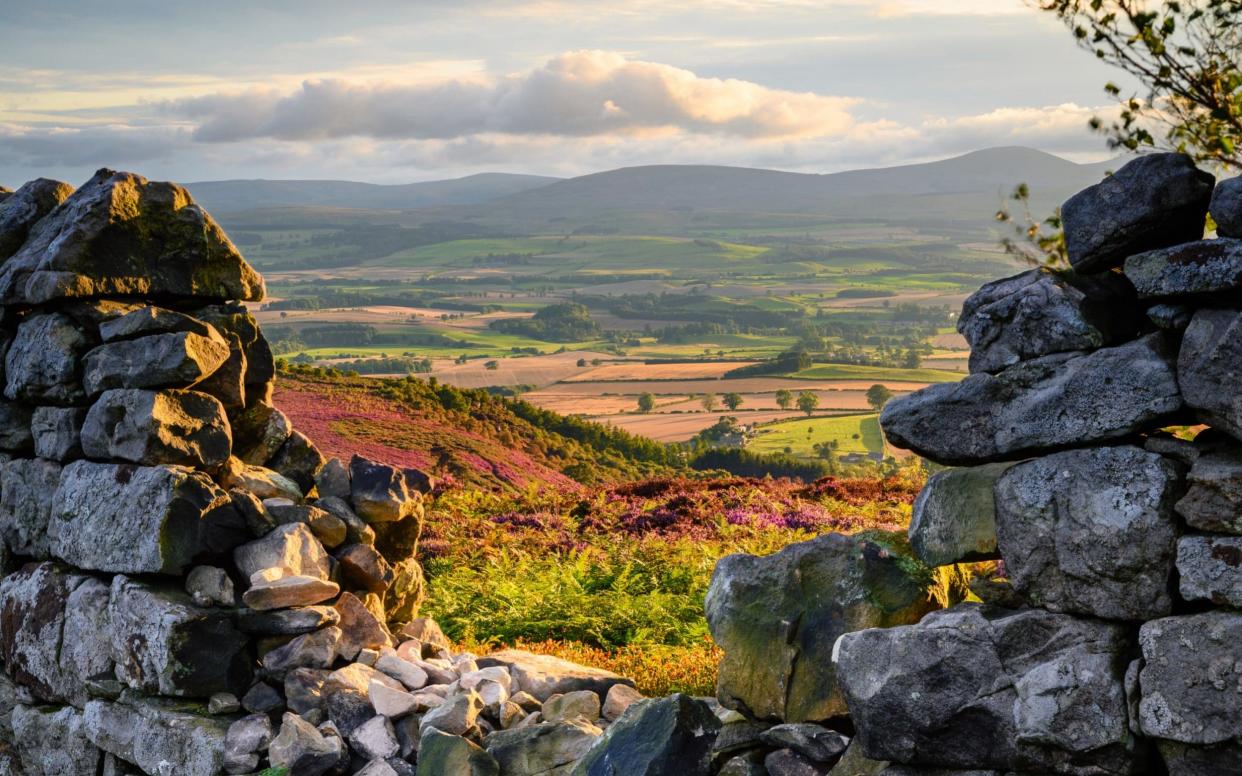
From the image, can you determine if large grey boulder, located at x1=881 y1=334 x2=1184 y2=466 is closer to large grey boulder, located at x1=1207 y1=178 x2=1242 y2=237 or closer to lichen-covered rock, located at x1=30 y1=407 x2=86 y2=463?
large grey boulder, located at x1=1207 y1=178 x2=1242 y2=237

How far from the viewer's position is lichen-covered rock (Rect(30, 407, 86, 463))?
506 inches

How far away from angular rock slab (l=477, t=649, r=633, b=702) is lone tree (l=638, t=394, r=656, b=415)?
58472mm

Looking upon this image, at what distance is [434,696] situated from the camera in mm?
11477

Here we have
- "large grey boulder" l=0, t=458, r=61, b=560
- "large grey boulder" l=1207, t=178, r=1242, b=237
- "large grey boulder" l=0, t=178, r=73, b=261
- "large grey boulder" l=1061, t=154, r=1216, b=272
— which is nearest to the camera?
"large grey boulder" l=1207, t=178, r=1242, b=237

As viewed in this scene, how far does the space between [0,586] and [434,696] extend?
612cm

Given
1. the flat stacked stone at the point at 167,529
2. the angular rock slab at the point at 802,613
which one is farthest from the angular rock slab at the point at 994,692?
the flat stacked stone at the point at 167,529

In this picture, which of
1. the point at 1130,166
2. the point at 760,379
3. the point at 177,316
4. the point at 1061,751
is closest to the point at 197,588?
the point at 177,316

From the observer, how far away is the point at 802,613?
9.27 m

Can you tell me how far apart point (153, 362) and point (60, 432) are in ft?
5.84

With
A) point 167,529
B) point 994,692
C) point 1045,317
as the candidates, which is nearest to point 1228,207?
point 1045,317

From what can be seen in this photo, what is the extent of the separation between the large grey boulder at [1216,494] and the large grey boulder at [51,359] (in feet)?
38.1

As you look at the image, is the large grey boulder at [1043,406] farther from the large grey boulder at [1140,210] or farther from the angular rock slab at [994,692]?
the angular rock slab at [994,692]

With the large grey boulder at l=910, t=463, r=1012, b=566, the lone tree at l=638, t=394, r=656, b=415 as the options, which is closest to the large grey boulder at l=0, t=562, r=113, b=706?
the large grey boulder at l=910, t=463, r=1012, b=566

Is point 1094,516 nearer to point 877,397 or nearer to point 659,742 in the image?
point 659,742
